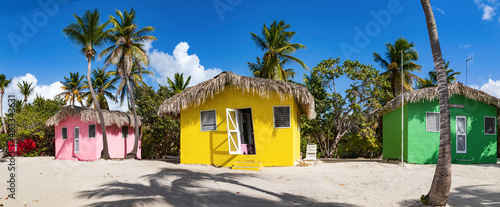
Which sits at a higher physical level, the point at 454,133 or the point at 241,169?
the point at 454,133

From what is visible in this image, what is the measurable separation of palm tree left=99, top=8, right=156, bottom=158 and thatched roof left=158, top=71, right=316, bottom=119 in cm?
566

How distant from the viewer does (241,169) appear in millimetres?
10820

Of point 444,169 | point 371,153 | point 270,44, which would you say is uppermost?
point 270,44

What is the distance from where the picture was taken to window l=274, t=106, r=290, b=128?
1115cm

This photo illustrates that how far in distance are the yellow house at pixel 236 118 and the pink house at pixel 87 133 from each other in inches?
232

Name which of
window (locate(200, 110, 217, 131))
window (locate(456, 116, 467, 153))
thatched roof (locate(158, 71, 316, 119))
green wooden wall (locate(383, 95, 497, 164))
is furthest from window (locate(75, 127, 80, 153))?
window (locate(456, 116, 467, 153))

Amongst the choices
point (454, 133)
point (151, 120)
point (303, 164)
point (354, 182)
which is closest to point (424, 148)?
point (454, 133)

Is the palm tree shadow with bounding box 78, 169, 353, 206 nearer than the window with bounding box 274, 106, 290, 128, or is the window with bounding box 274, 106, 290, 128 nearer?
the palm tree shadow with bounding box 78, 169, 353, 206

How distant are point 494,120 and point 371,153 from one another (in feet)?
22.9

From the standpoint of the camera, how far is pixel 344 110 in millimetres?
18641

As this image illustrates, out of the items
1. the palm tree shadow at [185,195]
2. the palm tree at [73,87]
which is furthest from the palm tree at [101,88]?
the palm tree shadow at [185,195]

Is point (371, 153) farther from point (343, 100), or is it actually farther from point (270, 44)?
point (270, 44)

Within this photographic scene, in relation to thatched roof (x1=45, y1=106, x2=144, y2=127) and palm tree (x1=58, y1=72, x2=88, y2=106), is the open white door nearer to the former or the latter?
thatched roof (x1=45, y1=106, x2=144, y2=127)

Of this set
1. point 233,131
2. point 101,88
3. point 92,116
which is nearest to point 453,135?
point 233,131
